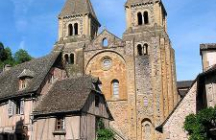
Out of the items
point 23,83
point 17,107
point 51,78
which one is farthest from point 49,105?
point 23,83

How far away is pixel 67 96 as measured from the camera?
31.1 meters

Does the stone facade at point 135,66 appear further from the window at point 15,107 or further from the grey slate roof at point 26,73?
the window at point 15,107

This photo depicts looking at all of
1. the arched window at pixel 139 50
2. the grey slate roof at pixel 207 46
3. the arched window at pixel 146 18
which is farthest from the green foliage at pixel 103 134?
the arched window at pixel 146 18

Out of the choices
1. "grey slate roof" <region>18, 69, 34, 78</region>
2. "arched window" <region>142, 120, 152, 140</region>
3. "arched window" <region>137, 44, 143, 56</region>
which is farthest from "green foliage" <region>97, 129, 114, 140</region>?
"arched window" <region>137, 44, 143, 56</region>

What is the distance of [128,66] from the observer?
4594 centimetres

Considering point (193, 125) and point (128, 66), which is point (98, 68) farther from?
point (193, 125)

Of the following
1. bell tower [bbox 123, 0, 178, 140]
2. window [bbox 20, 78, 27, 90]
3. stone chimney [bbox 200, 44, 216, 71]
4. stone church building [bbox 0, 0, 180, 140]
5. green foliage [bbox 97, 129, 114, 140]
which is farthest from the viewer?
bell tower [bbox 123, 0, 178, 140]

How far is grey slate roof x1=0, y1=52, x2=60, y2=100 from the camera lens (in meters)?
32.7

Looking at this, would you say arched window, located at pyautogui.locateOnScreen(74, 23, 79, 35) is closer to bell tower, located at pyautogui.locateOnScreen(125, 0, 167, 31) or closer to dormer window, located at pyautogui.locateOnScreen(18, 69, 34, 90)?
bell tower, located at pyautogui.locateOnScreen(125, 0, 167, 31)

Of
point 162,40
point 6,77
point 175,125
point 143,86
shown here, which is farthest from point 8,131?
point 162,40

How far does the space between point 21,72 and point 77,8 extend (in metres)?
20.1

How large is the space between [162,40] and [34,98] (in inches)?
782

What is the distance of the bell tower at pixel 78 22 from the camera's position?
51.7m

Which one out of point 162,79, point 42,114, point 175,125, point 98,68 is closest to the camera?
point 175,125
